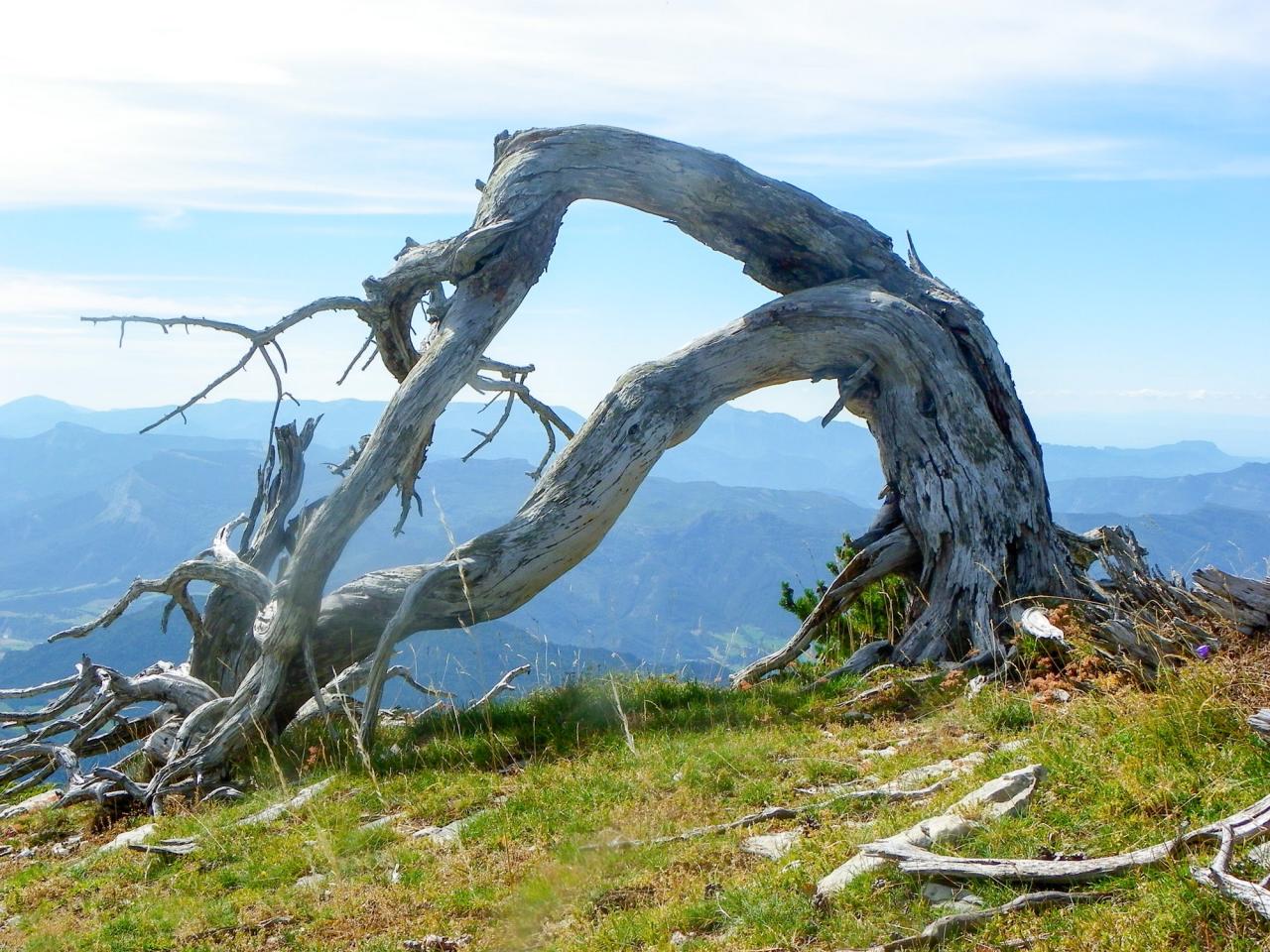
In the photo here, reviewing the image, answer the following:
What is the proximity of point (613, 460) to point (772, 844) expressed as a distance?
18.4 feet

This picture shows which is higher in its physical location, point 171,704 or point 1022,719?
point 1022,719

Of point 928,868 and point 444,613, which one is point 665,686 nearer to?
point 444,613

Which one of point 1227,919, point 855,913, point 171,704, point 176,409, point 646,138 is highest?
point 646,138

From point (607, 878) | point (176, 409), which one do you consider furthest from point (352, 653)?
point (607, 878)

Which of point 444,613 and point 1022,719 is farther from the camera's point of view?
point 444,613

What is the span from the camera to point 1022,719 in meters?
7.85

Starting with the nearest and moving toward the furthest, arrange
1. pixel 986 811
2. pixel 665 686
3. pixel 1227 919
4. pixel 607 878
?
pixel 1227 919 < pixel 986 811 < pixel 607 878 < pixel 665 686

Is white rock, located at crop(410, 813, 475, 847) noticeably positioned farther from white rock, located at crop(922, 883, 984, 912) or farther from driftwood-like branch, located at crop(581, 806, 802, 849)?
white rock, located at crop(922, 883, 984, 912)

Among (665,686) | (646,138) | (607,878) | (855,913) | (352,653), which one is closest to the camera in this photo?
(855,913)

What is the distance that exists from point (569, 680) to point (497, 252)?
4.78m

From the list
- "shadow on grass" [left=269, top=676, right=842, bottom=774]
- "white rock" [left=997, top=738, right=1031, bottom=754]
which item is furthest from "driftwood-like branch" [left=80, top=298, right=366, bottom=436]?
"white rock" [left=997, top=738, right=1031, bottom=754]

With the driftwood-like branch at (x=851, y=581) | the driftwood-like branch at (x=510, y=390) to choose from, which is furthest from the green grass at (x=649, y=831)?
the driftwood-like branch at (x=510, y=390)

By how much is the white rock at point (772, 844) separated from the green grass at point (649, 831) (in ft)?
0.28

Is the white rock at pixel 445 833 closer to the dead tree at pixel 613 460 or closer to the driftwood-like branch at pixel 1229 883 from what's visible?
the dead tree at pixel 613 460
